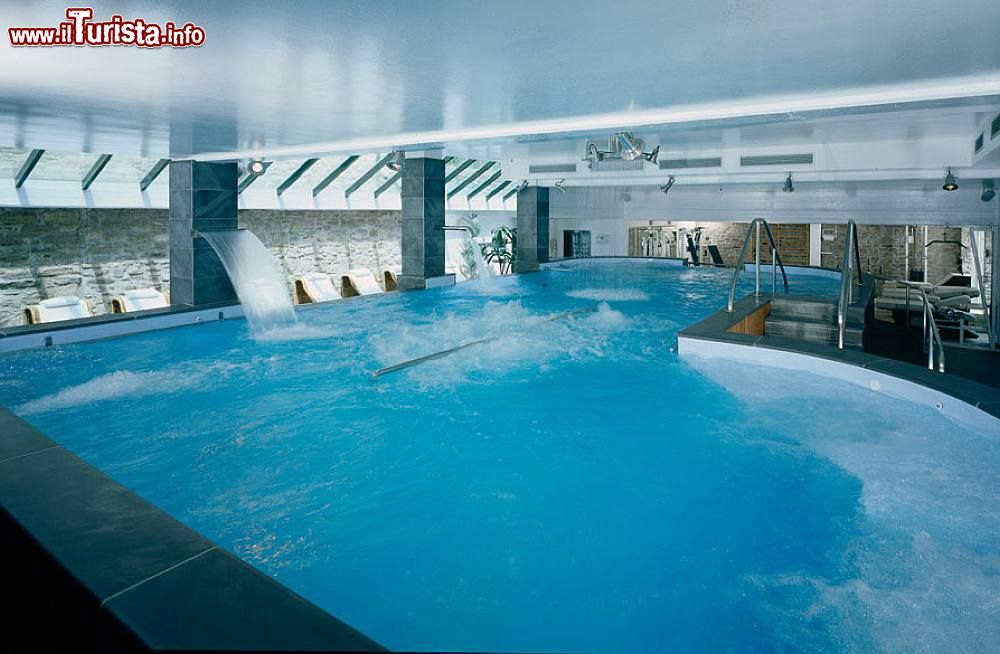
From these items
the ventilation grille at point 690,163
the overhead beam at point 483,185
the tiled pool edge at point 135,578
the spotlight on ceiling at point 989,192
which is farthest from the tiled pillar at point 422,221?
the spotlight on ceiling at point 989,192

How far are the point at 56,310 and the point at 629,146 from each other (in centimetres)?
922

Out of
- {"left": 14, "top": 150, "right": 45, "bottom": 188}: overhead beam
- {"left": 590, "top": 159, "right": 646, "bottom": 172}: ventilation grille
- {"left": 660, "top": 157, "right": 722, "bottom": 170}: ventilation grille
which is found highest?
{"left": 590, "top": 159, "right": 646, "bottom": 172}: ventilation grille

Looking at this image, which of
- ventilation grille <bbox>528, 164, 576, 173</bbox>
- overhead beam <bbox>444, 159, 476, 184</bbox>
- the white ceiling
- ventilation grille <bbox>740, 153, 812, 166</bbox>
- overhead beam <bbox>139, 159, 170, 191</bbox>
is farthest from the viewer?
overhead beam <bbox>444, 159, 476, 184</bbox>

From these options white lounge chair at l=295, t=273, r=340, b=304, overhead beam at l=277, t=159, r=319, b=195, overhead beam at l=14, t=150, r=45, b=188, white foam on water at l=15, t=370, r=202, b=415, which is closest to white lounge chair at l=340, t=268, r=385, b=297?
white lounge chair at l=295, t=273, r=340, b=304

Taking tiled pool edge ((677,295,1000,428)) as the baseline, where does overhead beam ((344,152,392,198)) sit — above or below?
above

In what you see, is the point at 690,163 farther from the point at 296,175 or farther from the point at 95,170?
the point at 95,170

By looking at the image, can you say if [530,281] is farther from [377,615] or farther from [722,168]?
[377,615]

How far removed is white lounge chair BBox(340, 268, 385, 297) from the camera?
14.9 m

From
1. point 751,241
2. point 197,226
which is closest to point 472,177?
point 751,241

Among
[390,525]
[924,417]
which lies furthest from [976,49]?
[390,525]

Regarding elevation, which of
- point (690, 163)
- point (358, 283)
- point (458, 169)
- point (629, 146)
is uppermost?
point (458, 169)

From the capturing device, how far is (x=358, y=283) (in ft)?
50.3

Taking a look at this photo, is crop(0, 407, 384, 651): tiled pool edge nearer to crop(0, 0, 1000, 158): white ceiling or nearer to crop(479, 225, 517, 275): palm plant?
crop(0, 0, 1000, 158): white ceiling

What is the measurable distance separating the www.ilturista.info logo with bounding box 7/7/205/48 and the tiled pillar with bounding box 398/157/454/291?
302 inches
